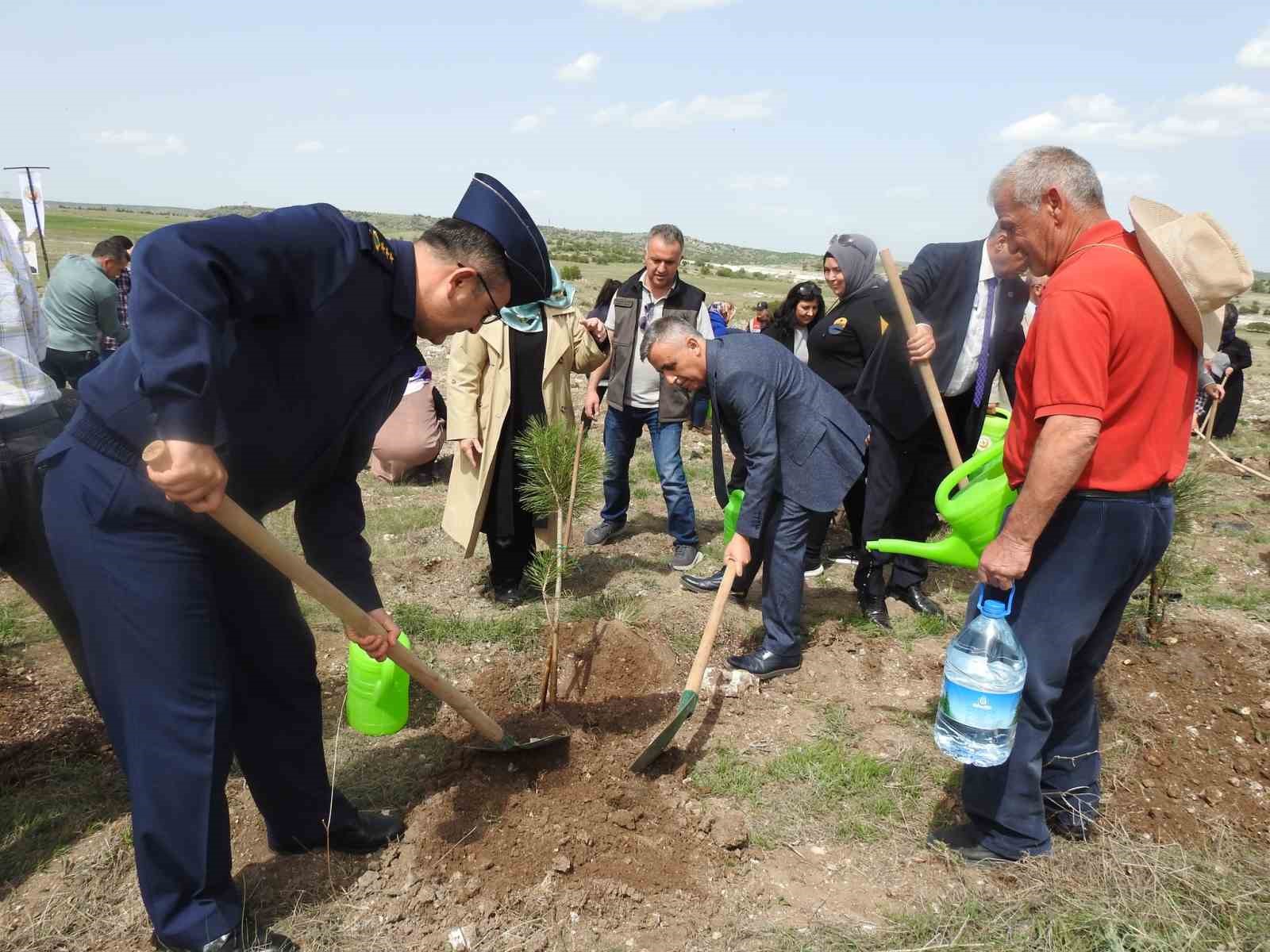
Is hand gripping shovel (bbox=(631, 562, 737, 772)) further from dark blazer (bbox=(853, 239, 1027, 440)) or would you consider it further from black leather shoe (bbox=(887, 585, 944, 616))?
black leather shoe (bbox=(887, 585, 944, 616))

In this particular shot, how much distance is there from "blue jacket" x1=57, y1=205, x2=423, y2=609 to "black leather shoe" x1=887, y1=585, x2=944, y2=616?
137 inches

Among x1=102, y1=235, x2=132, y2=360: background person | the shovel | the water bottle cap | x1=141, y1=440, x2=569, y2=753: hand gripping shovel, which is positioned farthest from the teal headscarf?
x1=102, y1=235, x2=132, y2=360: background person

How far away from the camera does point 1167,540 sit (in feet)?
7.73

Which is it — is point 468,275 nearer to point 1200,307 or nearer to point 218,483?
point 218,483

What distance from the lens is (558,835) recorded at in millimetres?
2814

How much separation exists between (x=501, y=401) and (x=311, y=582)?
2449 millimetres

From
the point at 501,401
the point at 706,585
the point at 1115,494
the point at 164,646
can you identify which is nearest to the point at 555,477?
the point at 501,401

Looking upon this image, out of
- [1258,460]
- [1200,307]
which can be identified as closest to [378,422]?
[1200,307]

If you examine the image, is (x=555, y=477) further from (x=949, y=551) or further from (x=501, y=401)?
(x=949, y=551)

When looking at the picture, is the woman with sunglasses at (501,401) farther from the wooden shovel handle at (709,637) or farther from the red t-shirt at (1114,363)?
the red t-shirt at (1114,363)

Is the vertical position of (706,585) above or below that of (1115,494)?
below

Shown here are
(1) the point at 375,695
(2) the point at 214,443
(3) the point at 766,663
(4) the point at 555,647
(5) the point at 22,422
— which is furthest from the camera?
(3) the point at 766,663

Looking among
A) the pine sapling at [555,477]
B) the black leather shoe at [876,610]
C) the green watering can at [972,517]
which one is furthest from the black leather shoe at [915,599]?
the pine sapling at [555,477]

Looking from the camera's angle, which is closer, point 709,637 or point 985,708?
point 985,708
